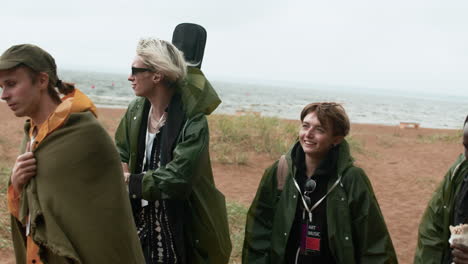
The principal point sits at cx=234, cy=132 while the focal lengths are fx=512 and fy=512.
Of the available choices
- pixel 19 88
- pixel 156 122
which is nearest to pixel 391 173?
pixel 156 122

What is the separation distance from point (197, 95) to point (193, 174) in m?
0.49

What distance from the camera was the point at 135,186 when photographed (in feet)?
9.14

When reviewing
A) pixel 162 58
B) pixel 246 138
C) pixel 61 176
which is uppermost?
pixel 162 58

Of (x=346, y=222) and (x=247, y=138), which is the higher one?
(x=346, y=222)

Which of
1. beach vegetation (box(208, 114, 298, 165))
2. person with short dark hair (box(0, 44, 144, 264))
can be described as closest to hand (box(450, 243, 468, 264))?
person with short dark hair (box(0, 44, 144, 264))

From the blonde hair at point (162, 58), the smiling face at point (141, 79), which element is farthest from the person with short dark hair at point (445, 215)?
the smiling face at point (141, 79)

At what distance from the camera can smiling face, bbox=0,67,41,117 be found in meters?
2.08

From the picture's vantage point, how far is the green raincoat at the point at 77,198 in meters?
2.04

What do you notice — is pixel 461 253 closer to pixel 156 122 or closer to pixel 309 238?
pixel 309 238

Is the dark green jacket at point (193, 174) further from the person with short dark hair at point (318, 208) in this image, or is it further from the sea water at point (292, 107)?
the sea water at point (292, 107)

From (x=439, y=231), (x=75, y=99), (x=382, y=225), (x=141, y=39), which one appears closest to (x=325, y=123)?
(x=382, y=225)

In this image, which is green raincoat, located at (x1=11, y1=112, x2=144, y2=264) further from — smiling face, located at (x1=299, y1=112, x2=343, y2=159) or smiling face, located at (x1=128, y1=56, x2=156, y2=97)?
smiling face, located at (x1=299, y1=112, x2=343, y2=159)

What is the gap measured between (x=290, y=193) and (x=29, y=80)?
1.51 m

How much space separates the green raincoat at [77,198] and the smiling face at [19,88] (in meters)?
0.18
